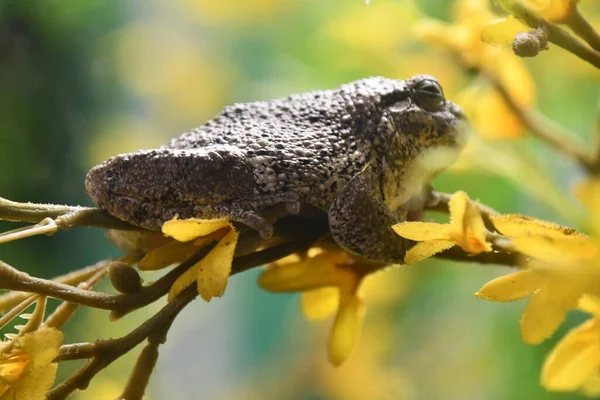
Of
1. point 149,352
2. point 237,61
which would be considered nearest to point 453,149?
point 149,352

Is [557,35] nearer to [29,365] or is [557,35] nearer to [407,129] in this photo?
[407,129]

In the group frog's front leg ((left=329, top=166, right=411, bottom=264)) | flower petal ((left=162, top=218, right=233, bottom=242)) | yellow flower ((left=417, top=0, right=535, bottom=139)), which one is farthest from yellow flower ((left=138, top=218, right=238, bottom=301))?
yellow flower ((left=417, top=0, right=535, bottom=139))

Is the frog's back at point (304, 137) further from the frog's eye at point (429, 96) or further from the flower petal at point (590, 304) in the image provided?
the flower petal at point (590, 304)

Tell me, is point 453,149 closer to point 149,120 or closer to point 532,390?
point 532,390

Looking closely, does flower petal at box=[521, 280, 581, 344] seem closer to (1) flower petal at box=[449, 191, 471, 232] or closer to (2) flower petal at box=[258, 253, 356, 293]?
(1) flower petal at box=[449, 191, 471, 232]

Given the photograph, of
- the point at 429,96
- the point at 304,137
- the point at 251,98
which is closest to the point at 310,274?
the point at 304,137

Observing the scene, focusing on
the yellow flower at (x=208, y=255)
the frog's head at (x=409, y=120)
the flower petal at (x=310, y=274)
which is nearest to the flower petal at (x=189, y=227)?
the yellow flower at (x=208, y=255)
